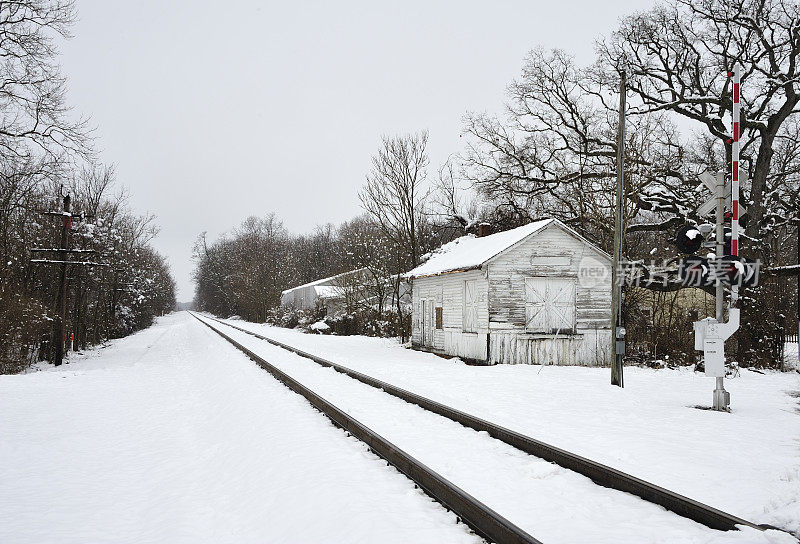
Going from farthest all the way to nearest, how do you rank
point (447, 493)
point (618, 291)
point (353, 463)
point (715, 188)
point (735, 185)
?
point (618, 291) < point (715, 188) < point (735, 185) < point (353, 463) < point (447, 493)

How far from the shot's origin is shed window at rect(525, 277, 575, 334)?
18672mm

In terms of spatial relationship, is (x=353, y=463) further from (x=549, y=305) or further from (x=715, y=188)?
(x=549, y=305)

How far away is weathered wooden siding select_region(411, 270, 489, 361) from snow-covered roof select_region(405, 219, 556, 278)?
41cm

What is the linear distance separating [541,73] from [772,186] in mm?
10851

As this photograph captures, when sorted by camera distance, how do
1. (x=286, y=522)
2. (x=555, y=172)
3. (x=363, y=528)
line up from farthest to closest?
(x=555, y=172) < (x=286, y=522) < (x=363, y=528)

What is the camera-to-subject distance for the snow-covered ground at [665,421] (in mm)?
5363

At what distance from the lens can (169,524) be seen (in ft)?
15.8

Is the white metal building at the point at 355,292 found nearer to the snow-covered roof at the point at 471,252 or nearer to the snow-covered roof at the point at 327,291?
the snow-covered roof at the point at 327,291

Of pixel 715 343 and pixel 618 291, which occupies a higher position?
pixel 618 291

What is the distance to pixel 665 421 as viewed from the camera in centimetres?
856

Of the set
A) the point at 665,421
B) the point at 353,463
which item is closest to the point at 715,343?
the point at 665,421

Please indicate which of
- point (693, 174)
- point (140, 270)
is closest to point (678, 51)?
point (693, 174)

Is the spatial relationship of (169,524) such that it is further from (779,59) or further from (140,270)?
(140,270)

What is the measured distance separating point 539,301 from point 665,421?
33.9 feet
